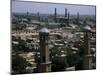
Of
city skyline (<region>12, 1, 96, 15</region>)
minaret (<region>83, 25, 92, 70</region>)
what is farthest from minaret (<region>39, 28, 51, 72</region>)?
minaret (<region>83, 25, 92, 70</region>)

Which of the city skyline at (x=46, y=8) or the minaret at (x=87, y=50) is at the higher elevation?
the city skyline at (x=46, y=8)

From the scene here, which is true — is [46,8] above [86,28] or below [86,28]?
above

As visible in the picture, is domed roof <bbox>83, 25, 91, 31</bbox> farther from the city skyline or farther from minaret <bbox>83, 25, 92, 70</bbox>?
the city skyline

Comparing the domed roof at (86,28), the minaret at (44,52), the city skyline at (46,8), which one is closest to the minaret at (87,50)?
the domed roof at (86,28)

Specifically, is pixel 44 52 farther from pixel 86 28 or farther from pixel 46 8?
pixel 86 28

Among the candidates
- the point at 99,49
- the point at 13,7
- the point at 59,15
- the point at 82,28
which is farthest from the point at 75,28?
the point at 13,7

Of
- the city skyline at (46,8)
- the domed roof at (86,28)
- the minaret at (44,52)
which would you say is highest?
the city skyline at (46,8)

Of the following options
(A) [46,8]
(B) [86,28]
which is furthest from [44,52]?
(B) [86,28]

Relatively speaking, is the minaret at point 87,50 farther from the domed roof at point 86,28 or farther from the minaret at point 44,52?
the minaret at point 44,52
